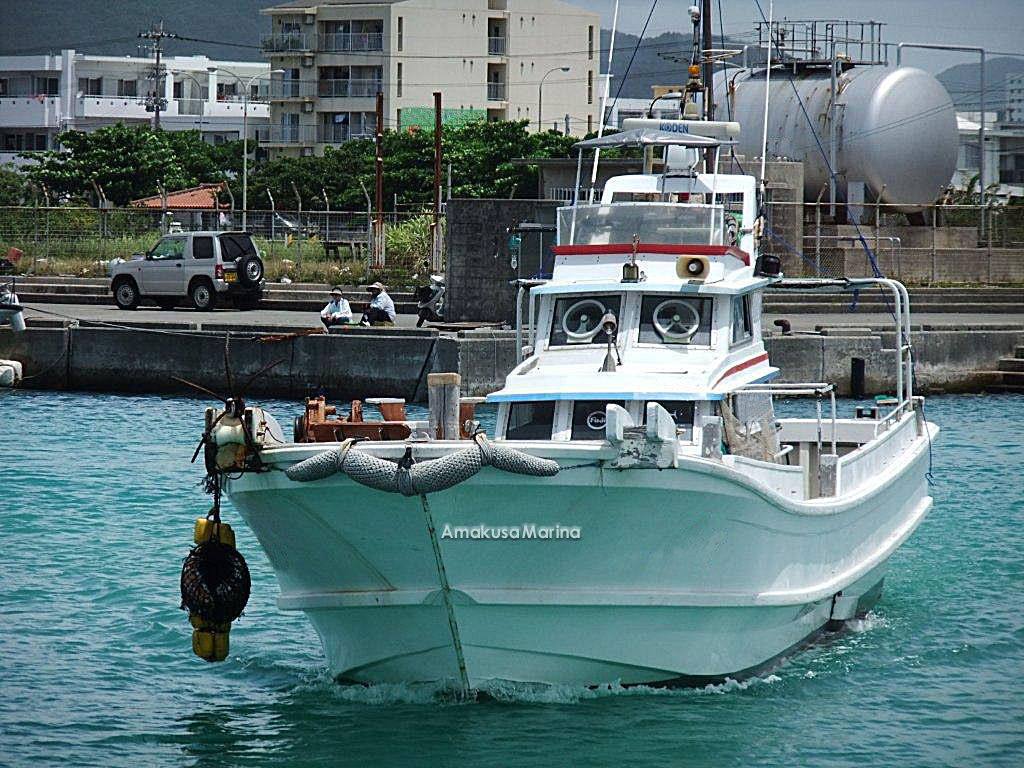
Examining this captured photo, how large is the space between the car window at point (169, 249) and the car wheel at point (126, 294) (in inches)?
34.0

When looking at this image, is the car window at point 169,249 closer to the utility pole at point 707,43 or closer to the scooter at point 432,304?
the scooter at point 432,304

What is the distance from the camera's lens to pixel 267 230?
5669 centimetres

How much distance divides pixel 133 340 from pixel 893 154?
79.9 ft

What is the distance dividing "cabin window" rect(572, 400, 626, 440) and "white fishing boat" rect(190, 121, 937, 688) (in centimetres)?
1

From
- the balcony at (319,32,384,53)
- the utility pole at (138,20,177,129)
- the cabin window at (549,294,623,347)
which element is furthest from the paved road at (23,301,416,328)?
the balcony at (319,32,384,53)

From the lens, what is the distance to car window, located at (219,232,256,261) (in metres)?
38.3

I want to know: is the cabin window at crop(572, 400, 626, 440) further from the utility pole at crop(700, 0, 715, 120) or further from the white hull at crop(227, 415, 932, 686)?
the utility pole at crop(700, 0, 715, 120)

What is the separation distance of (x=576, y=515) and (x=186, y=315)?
87.7 ft

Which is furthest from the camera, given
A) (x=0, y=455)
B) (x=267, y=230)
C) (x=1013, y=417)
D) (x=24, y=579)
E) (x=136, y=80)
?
(x=136, y=80)

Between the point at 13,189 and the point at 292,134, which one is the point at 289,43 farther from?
the point at 13,189

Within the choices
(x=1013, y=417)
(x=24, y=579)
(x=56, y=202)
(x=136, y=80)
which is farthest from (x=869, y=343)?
(x=136, y=80)

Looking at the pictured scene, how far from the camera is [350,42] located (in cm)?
9056

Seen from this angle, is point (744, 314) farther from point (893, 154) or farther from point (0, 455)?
point (893, 154)

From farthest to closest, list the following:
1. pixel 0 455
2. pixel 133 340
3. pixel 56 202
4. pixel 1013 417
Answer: pixel 56 202 → pixel 133 340 → pixel 1013 417 → pixel 0 455
